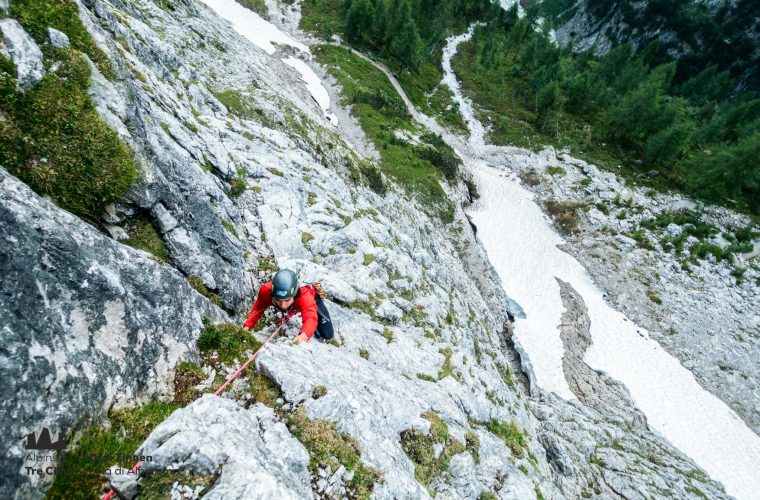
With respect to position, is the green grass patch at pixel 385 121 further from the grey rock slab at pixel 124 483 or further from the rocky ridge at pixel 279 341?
the grey rock slab at pixel 124 483

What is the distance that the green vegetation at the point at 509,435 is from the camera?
15.1 metres

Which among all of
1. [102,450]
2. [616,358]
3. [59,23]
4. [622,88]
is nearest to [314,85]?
[59,23]

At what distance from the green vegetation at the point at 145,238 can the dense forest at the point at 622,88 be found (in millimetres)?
78211

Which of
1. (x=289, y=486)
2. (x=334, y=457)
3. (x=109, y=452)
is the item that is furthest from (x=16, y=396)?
(x=334, y=457)

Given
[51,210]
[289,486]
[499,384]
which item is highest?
[51,210]

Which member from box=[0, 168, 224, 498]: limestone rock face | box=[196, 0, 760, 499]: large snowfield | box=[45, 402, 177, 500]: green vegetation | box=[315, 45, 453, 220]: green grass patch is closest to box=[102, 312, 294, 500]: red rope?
box=[45, 402, 177, 500]: green vegetation

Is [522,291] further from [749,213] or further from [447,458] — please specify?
[749,213]

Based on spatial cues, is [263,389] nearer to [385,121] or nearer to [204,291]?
[204,291]

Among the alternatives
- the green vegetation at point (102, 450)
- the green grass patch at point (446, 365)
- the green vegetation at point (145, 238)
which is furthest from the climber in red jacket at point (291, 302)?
the green grass patch at point (446, 365)

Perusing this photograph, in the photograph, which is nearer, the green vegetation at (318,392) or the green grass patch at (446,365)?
the green vegetation at (318,392)

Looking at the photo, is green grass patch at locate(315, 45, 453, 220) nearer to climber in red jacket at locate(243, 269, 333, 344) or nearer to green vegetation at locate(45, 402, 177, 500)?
climber in red jacket at locate(243, 269, 333, 344)

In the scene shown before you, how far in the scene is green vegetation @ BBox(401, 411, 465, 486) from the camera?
9891mm

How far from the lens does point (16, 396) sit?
4.85m

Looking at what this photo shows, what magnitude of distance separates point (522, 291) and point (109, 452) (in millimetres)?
42695
